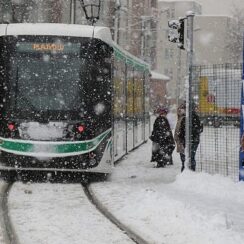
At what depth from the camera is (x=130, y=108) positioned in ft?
65.5

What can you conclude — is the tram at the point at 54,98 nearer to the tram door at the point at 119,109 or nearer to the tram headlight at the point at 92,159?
the tram headlight at the point at 92,159

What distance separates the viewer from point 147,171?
662 inches

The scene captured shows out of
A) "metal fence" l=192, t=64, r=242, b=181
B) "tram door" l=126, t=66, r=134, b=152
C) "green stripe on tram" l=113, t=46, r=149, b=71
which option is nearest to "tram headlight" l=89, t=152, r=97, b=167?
"metal fence" l=192, t=64, r=242, b=181

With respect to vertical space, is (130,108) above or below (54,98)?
below

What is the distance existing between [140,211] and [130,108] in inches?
391

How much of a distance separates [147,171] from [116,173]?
1.01m

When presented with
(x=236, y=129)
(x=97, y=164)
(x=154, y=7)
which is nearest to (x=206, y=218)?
(x=97, y=164)

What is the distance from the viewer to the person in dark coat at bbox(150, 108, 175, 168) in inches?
722

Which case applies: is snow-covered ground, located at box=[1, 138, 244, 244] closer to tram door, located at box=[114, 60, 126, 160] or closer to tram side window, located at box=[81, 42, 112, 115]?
tram side window, located at box=[81, 42, 112, 115]

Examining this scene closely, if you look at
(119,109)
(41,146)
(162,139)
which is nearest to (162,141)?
(162,139)

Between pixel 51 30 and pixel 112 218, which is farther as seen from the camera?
pixel 51 30

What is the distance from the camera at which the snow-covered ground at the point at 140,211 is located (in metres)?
8.38

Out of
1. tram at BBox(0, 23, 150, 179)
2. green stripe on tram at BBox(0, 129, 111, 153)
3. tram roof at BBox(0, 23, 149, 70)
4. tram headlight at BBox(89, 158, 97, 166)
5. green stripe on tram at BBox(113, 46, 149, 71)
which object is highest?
tram roof at BBox(0, 23, 149, 70)

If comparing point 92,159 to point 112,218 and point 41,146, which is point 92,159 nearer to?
point 41,146
